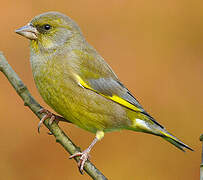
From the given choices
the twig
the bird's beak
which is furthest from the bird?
the twig

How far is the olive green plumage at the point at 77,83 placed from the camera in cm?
451

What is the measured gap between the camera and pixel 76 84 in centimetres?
457

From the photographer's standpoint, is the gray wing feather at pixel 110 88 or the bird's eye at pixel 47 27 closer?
the bird's eye at pixel 47 27

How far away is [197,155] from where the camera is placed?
5.70m

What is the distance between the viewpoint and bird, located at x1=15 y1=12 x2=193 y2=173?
4500 millimetres

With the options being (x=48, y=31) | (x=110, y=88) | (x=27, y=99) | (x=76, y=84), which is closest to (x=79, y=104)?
(x=76, y=84)

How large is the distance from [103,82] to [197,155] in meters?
1.45

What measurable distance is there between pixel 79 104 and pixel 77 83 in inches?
6.4

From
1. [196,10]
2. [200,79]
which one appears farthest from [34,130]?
[196,10]

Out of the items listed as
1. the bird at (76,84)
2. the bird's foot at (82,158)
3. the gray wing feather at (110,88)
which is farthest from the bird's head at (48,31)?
the bird's foot at (82,158)

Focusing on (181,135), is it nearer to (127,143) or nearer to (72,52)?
(127,143)

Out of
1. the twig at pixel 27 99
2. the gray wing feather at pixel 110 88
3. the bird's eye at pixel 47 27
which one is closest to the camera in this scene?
the twig at pixel 27 99

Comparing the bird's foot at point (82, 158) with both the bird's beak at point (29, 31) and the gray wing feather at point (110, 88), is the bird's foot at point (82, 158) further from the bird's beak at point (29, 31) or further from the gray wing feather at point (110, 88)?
the bird's beak at point (29, 31)

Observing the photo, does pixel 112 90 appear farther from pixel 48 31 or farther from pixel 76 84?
pixel 48 31
